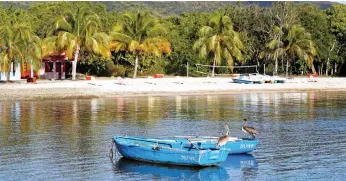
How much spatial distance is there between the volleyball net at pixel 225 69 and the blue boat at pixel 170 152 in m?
53.5

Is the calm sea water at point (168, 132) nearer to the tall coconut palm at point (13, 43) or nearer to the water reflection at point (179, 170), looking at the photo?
the water reflection at point (179, 170)

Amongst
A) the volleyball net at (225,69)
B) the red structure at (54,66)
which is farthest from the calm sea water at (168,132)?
the volleyball net at (225,69)

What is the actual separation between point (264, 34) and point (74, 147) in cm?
5938

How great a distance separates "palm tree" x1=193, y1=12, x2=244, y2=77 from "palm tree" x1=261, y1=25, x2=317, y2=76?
512 cm

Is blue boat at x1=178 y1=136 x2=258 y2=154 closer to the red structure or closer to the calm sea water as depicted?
the calm sea water

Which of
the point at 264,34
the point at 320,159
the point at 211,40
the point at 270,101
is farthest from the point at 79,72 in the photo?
the point at 320,159

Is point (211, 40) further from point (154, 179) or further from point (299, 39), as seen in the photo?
point (154, 179)

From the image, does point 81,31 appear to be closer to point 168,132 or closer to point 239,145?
point 168,132

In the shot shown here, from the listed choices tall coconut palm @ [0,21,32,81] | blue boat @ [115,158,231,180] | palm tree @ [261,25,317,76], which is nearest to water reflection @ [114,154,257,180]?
blue boat @ [115,158,231,180]

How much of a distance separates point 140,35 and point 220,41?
34.1 feet

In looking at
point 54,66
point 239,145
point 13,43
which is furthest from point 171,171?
point 54,66

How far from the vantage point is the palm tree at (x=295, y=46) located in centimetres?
8481

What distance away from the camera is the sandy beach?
62469mm

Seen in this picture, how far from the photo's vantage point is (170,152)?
28641 mm
